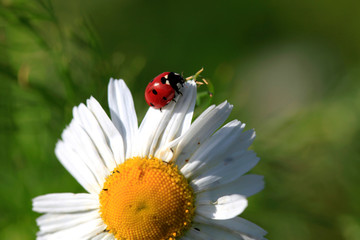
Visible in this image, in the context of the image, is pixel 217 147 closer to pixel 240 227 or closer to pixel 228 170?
pixel 228 170

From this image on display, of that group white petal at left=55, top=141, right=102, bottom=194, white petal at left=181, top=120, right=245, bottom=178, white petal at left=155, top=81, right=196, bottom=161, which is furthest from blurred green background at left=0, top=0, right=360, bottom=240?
white petal at left=181, top=120, right=245, bottom=178

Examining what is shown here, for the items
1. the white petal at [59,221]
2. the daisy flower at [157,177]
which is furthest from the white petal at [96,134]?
the white petal at [59,221]

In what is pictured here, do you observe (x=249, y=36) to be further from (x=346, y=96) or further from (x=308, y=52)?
(x=346, y=96)

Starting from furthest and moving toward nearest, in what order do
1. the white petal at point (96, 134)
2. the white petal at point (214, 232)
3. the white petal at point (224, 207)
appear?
the white petal at point (96, 134) → the white petal at point (214, 232) → the white petal at point (224, 207)

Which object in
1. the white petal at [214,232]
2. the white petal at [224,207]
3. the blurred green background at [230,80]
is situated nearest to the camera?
the white petal at [224,207]

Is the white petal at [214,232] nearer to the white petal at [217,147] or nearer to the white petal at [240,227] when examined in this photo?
the white petal at [240,227]

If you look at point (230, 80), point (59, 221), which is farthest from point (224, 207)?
point (230, 80)
